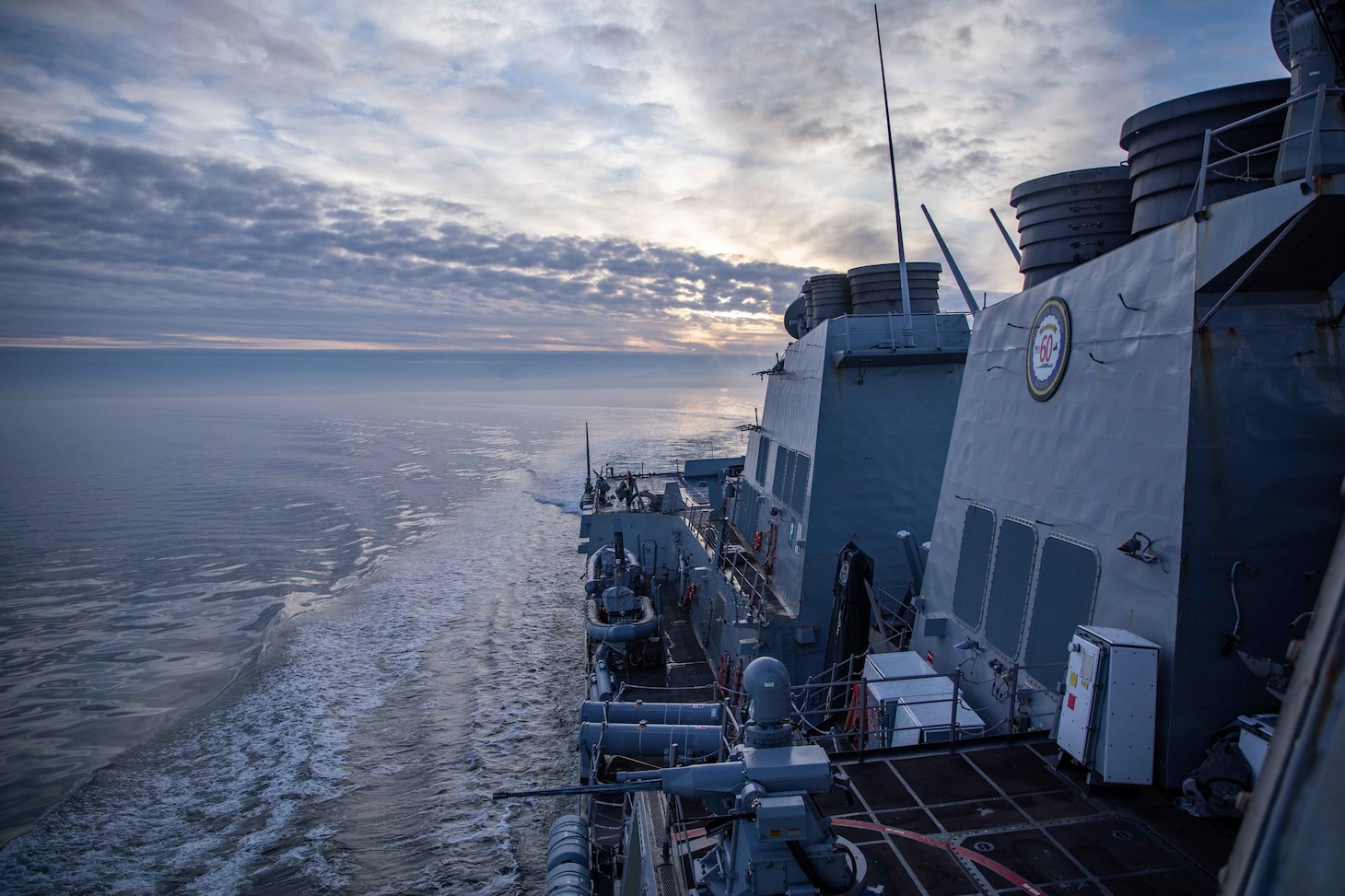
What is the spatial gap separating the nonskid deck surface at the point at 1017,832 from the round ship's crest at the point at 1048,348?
183 inches

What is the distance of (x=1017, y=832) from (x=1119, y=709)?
5.39ft

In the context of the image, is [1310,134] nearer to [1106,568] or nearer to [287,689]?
[1106,568]

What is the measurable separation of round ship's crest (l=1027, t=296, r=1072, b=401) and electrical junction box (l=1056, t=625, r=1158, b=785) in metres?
3.60

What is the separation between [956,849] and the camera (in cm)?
647

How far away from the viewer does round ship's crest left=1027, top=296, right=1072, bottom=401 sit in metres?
9.23

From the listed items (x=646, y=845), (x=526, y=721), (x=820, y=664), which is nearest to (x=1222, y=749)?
(x=646, y=845)

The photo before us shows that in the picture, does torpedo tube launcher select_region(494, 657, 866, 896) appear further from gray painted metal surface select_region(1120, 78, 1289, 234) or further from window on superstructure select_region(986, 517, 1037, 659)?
gray painted metal surface select_region(1120, 78, 1289, 234)

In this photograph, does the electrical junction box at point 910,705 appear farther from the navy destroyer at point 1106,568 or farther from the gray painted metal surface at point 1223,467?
the gray painted metal surface at point 1223,467

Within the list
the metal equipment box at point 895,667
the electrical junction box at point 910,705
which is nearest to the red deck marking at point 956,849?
the electrical junction box at point 910,705

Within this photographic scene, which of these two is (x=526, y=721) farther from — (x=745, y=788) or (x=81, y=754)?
(x=745, y=788)

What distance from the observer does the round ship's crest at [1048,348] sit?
9.23 metres

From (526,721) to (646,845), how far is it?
16916 mm

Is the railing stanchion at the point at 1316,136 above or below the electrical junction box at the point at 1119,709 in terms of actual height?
above

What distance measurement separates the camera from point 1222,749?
6855mm
